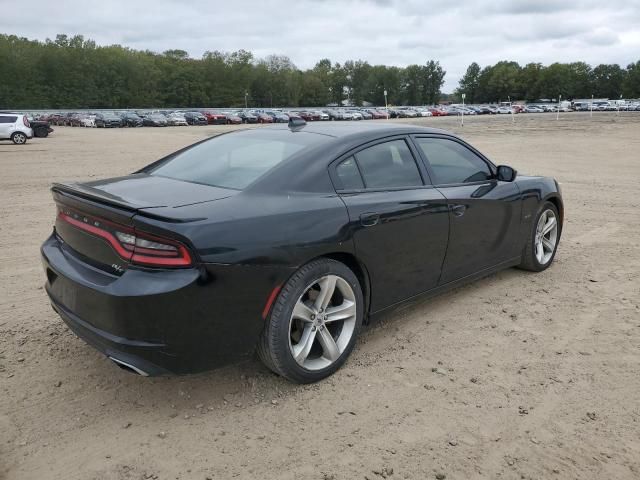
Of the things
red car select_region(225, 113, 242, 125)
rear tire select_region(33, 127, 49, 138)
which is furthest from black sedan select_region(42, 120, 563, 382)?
red car select_region(225, 113, 242, 125)

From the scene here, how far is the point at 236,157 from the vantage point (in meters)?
3.71

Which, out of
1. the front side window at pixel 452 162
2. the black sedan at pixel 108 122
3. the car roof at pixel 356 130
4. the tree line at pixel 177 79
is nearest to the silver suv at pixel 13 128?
the car roof at pixel 356 130

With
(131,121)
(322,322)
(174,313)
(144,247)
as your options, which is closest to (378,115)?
(131,121)

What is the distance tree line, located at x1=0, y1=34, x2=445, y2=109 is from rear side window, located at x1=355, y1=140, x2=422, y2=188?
4449 inches

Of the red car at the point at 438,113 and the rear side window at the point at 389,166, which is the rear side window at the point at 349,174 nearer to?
the rear side window at the point at 389,166

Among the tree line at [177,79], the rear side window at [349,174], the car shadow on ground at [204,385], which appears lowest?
the car shadow on ground at [204,385]

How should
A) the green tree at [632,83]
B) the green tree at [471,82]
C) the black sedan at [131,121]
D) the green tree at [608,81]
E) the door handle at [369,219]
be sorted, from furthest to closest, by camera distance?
the green tree at [471,82] → the green tree at [608,81] → the green tree at [632,83] → the black sedan at [131,121] → the door handle at [369,219]

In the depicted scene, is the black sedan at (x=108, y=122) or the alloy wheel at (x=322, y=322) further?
the black sedan at (x=108, y=122)

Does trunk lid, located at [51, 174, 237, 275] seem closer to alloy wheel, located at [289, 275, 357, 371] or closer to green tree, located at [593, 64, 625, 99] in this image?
alloy wheel, located at [289, 275, 357, 371]

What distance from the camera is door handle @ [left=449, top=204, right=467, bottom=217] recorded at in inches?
161

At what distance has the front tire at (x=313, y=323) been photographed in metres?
3.05

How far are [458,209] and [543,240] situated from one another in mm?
1759

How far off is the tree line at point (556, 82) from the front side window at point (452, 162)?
169m

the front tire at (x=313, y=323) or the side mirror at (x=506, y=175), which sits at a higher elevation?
the side mirror at (x=506, y=175)
